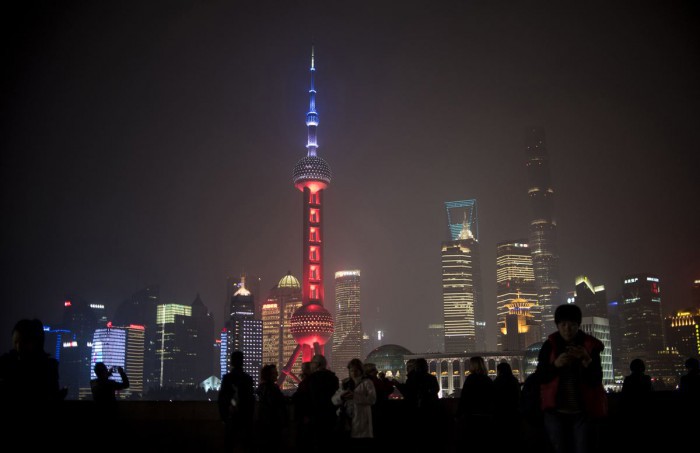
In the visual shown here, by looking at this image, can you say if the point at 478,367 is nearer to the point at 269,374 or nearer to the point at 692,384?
the point at 269,374

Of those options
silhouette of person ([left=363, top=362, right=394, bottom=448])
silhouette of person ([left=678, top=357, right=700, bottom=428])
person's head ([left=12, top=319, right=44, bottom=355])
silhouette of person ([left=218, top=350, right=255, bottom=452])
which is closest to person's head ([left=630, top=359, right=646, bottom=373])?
silhouette of person ([left=678, top=357, right=700, bottom=428])

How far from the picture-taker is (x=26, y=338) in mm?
8070

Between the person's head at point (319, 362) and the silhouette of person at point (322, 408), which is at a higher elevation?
the person's head at point (319, 362)

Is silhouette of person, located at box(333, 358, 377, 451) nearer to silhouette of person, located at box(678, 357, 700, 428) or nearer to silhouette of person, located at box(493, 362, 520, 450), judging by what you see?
silhouette of person, located at box(493, 362, 520, 450)

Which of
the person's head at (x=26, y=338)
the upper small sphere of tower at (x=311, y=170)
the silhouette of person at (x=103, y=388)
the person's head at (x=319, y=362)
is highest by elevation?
the upper small sphere of tower at (x=311, y=170)

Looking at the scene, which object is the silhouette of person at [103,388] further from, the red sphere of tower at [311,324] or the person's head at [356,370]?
the red sphere of tower at [311,324]

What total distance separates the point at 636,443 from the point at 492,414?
360cm

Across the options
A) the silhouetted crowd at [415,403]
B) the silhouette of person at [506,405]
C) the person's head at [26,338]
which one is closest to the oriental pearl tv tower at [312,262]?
the silhouetted crowd at [415,403]

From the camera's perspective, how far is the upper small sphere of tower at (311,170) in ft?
602

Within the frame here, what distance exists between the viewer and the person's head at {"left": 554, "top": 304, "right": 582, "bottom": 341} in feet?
26.8

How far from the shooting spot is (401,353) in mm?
191375

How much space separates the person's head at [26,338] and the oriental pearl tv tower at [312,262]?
16648 cm

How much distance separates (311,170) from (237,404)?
172 meters

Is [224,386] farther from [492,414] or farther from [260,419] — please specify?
[492,414]
